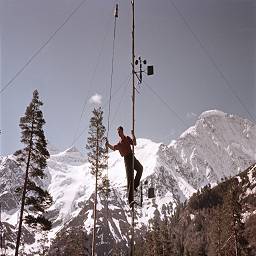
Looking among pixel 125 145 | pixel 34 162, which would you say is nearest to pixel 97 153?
pixel 34 162

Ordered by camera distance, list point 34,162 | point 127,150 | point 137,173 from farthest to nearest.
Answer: point 34,162, point 137,173, point 127,150

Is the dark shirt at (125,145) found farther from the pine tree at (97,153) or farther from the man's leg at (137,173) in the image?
the pine tree at (97,153)

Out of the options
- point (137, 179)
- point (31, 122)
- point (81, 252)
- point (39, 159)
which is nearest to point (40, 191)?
point (39, 159)

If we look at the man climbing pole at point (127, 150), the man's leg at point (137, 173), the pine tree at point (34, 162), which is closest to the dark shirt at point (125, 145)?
the man climbing pole at point (127, 150)

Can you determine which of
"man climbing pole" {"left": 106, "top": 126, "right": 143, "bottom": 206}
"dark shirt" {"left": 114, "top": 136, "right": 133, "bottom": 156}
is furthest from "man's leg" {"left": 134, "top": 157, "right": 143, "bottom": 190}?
"dark shirt" {"left": 114, "top": 136, "right": 133, "bottom": 156}

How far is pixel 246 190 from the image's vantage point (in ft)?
641

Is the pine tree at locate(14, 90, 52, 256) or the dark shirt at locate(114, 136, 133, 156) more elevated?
the pine tree at locate(14, 90, 52, 256)

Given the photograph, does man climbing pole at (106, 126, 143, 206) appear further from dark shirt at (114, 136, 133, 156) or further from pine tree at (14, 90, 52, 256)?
pine tree at (14, 90, 52, 256)

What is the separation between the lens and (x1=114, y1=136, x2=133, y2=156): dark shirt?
12.5 meters

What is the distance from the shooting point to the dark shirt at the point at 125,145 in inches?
490

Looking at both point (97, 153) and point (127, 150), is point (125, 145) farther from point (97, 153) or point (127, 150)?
point (97, 153)

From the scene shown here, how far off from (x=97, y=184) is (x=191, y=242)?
17393 centimetres

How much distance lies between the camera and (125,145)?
40.9ft

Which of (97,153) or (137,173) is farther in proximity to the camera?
(97,153)
